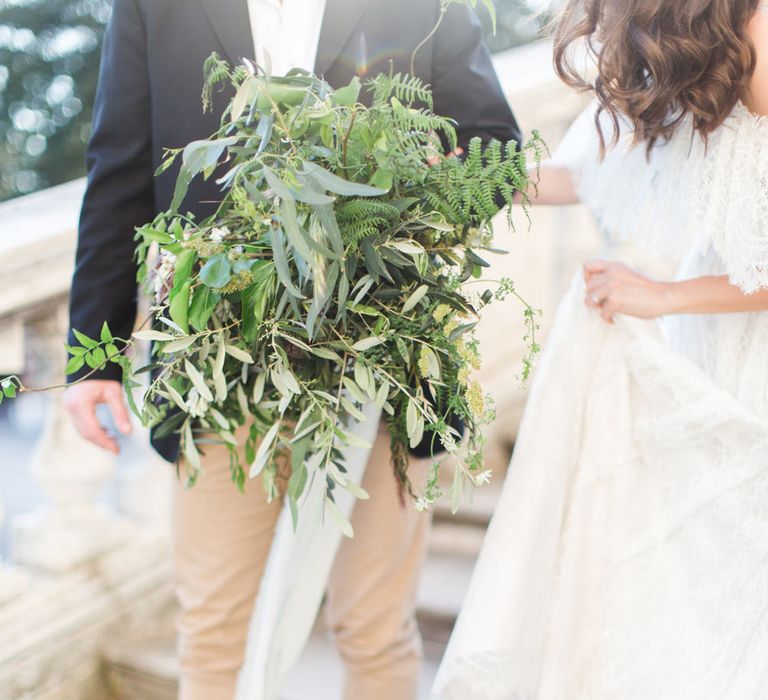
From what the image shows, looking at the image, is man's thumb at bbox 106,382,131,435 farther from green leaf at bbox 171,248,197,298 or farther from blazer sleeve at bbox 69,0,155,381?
green leaf at bbox 171,248,197,298

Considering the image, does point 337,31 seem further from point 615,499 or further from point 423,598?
point 423,598

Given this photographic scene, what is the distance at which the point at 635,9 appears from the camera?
4.91 ft

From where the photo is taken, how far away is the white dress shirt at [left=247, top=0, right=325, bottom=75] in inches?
64.6

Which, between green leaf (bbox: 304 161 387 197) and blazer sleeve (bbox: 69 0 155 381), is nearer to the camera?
green leaf (bbox: 304 161 387 197)

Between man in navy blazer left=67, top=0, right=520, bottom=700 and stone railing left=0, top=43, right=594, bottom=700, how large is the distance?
50cm

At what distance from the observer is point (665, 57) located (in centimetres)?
148

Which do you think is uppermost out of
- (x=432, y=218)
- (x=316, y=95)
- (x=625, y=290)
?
(x=316, y=95)

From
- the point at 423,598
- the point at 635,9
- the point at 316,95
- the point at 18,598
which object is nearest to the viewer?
the point at 316,95

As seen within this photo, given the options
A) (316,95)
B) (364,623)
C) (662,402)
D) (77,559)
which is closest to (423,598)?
(364,623)

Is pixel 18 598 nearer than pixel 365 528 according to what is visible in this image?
No

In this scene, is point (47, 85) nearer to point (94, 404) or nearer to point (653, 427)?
point (94, 404)

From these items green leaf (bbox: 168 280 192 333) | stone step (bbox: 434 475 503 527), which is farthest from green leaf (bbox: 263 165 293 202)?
A: stone step (bbox: 434 475 503 527)

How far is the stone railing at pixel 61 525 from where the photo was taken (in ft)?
7.07

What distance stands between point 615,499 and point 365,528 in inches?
20.6
